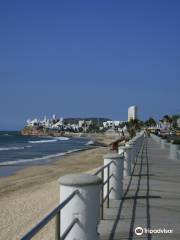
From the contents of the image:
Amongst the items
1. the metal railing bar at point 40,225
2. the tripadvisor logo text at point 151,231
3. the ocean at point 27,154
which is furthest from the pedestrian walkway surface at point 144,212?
the ocean at point 27,154

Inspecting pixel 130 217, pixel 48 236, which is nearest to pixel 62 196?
pixel 130 217

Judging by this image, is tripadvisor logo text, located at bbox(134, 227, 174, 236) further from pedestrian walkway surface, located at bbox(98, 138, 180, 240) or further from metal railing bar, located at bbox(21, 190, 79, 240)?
metal railing bar, located at bbox(21, 190, 79, 240)

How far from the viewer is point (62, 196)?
5.06m

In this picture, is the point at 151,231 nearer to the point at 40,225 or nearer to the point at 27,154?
the point at 40,225

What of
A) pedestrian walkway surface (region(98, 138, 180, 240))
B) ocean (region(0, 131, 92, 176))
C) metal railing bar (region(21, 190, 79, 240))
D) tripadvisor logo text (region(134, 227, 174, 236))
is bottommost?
ocean (region(0, 131, 92, 176))

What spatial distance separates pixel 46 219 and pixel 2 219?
9.71 metres

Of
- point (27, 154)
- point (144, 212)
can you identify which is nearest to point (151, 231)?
point (144, 212)

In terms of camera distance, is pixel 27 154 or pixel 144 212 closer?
pixel 144 212

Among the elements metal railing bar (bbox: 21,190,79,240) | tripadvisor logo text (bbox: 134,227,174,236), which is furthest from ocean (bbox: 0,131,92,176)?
metal railing bar (bbox: 21,190,79,240)

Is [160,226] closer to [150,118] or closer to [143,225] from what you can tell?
[143,225]

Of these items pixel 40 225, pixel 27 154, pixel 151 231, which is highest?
pixel 40 225

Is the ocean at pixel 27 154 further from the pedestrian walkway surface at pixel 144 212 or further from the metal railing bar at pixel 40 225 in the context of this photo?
the metal railing bar at pixel 40 225

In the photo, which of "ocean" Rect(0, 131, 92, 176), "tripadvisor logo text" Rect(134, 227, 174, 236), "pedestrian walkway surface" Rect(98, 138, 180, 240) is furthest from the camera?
"ocean" Rect(0, 131, 92, 176)

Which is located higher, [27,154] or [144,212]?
[144,212]
